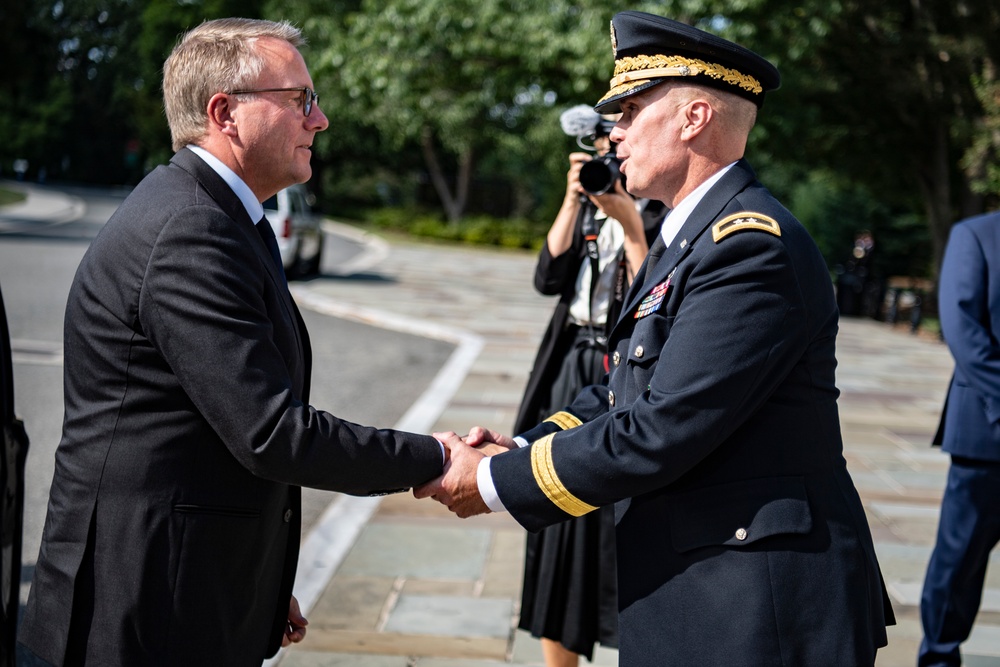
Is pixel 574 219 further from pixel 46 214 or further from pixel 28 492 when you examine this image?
pixel 46 214

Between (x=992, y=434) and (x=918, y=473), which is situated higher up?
(x=992, y=434)

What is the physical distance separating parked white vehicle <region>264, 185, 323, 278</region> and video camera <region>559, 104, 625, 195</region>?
12.1 m

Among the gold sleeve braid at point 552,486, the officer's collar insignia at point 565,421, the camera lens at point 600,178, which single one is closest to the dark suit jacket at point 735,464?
the gold sleeve braid at point 552,486

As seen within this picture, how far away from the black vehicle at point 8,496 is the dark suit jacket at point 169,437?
31 centimetres

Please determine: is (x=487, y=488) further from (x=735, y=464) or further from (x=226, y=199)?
(x=226, y=199)

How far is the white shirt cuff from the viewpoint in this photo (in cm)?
221

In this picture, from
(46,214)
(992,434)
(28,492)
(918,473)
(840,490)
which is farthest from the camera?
(46,214)

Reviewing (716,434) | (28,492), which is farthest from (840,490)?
(28,492)

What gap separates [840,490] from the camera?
6.66 ft

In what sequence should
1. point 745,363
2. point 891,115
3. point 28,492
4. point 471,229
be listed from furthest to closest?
point 471,229 < point 891,115 < point 28,492 < point 745,363

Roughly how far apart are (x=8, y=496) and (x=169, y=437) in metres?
0.67

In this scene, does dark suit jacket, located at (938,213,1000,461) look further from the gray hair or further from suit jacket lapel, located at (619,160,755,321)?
the gray hair

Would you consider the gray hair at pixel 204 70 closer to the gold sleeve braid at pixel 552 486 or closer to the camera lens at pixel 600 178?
the gold sleeve braid at pixel 552 486

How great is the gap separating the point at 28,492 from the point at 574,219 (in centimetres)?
338
